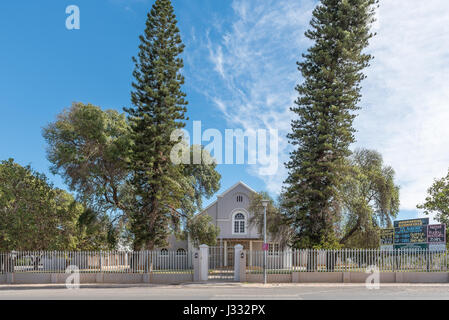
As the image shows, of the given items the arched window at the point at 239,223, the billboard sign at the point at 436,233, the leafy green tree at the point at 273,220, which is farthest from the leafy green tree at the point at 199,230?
the billboard sign at the point at 436,233

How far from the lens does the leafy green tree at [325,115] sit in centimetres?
2709

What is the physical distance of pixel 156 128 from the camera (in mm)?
28000

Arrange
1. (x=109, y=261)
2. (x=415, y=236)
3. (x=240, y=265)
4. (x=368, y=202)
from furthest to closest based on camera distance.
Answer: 1. (x=368, y=202)
2. (x=415, y=236)
3. (x=109, y=261)
4. (x=240, y=265)

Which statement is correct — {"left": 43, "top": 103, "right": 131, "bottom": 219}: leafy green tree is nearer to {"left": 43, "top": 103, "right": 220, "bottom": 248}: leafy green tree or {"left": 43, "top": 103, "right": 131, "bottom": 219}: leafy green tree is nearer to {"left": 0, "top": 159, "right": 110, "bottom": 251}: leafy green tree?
{"left": 43, "top": 103, "right": 220, "bottom": 248}: leafy green tree

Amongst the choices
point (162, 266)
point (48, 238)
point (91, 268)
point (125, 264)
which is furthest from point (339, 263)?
point (48, 238)

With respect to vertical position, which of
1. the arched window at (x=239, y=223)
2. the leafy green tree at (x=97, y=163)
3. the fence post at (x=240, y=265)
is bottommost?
the fence post at (x=240, y=265)

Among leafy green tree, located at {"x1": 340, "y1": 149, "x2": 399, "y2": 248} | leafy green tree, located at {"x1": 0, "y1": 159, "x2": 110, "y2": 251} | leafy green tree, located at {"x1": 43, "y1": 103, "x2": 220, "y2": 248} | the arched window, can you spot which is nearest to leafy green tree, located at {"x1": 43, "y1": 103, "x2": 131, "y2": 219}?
leafy green tree, located at {"x1": 43, "y1": 103, "x2": 220, "y2": 248}

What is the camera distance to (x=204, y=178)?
140 feet

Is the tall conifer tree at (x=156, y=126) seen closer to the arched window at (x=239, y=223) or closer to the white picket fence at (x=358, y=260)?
the white picket fence at (x=358, y=260)

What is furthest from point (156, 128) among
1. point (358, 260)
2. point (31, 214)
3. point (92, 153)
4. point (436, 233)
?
point (436, 233)

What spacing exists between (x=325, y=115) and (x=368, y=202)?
11.6 meters

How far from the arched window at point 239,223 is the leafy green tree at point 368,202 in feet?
35.5

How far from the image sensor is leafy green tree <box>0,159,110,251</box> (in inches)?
1049

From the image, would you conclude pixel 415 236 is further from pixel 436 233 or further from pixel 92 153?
pixel 92 153
